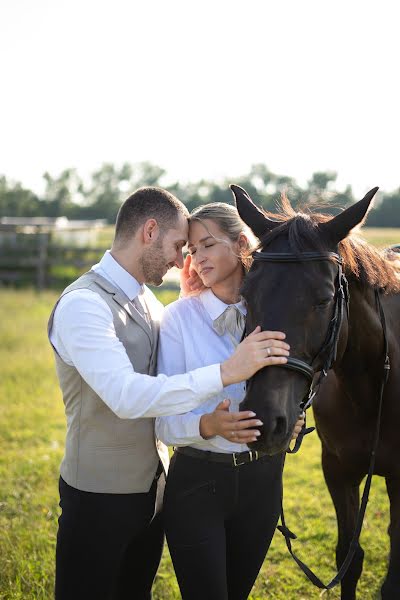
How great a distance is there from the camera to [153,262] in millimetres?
2604

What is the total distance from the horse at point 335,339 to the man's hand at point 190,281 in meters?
0.40

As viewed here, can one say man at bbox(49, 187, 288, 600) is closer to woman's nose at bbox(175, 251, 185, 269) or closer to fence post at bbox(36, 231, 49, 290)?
woman's nose at bbox(175, 251, 185, 269)

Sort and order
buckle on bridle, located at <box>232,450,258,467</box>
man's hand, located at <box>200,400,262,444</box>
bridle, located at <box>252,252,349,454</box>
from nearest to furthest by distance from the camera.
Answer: man's hand, located at <box>200,400,262,444</box>
bridle, located at <box>252,252,349,454</box>
buckle on bridle, located at <box>232,450,258,467</box>

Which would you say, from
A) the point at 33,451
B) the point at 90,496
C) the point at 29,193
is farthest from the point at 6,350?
the point at 29,193

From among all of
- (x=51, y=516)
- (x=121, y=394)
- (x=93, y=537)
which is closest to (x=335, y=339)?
(x=121, y=394)

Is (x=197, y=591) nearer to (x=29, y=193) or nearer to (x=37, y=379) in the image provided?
(x=37, y=379)

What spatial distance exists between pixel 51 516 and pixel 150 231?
318cm

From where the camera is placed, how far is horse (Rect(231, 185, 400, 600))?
2.12 meters

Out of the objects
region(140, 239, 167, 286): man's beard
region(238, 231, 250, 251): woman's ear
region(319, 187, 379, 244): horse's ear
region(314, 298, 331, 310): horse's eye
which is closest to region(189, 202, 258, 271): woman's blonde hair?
region(238, 231, 250, 251): woman's ear

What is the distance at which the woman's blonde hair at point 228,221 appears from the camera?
2648 millimetres

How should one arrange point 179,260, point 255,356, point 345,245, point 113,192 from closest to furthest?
point 255,356
point 345,245
point 179,260
point 113,192

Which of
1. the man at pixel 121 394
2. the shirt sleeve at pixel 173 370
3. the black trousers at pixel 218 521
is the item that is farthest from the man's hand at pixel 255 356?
the black trousers at pixel 218 521

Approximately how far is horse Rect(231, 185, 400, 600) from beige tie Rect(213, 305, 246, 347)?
10.7 inches

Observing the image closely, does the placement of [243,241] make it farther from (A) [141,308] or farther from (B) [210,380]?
(B) [210,380]
